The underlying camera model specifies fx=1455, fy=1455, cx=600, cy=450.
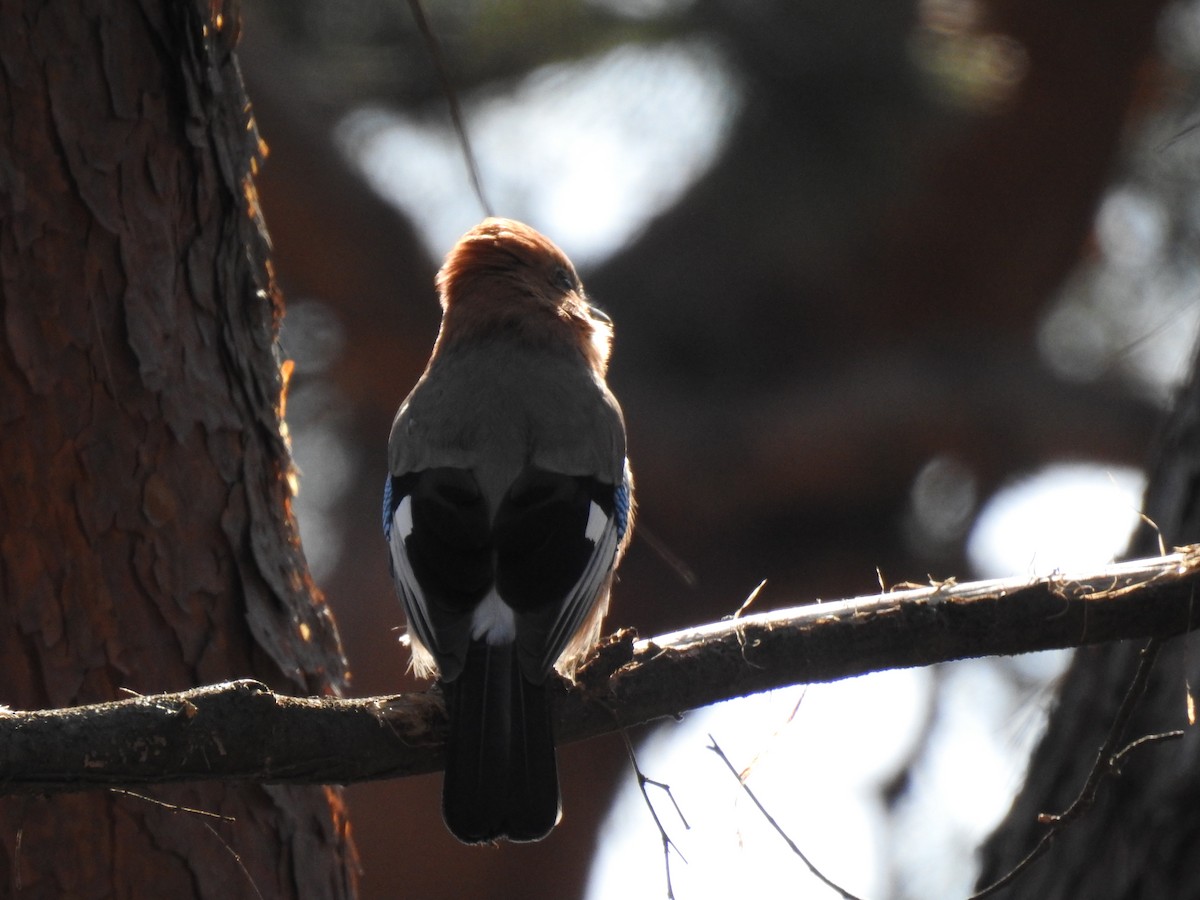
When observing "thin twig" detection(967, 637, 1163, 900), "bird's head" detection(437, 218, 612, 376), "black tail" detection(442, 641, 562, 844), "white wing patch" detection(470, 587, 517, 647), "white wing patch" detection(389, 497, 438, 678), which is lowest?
"thin twig" detection(967, 637, 1163, 900)

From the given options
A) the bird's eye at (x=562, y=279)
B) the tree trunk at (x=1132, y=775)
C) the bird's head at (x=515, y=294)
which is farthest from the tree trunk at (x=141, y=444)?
the tree trunk at (x=1132, y=775)

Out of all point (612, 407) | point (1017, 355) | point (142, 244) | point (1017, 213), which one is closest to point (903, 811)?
point (1017, 355)

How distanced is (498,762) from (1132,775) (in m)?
1.66

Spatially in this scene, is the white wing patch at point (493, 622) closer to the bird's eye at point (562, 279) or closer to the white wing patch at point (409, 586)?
the white wing patch at point (409, 586)

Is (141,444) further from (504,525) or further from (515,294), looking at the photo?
(515,294)

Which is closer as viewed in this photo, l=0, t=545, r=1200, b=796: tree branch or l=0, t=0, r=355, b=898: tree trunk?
l=0, t=545, r=1200, b=796: tree branch

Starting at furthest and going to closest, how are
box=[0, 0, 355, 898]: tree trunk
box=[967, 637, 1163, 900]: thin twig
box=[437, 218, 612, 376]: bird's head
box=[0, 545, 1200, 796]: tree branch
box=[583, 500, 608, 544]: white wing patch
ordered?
1. box=[437, 218, 612, 376]: bird's head
2. box=[583, 500, 608, 544]: white wing patch
3. box=[0, 0, 355, 898]: tree trunk
4. box=[0, 545, 1200, 796]: tree branch
5. box=[967, 637, 1163, 900]: thin twig

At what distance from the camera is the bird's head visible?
5504 millimetres

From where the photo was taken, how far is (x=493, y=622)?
154 inches

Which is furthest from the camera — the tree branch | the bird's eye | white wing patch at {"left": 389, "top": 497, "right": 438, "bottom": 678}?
the bird's eye

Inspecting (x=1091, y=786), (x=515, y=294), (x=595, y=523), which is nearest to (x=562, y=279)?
(x=515, y=294)

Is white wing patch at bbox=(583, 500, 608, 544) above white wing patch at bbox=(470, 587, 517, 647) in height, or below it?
above

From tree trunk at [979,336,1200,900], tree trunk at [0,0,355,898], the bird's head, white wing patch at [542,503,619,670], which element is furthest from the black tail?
the bird's head

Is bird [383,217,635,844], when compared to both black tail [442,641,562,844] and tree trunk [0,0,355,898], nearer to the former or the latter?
black tail [442,641,562,844]
